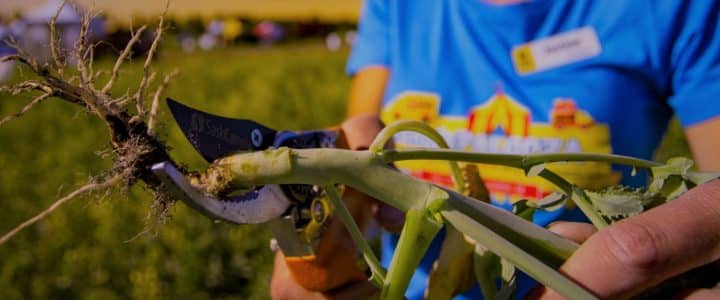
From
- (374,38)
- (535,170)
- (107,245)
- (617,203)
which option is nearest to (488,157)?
(535,170)

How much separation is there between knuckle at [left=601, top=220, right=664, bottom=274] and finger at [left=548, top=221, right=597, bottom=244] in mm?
116

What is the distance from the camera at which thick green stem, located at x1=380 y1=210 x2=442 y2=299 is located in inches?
→ 28.9

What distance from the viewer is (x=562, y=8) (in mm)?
1218

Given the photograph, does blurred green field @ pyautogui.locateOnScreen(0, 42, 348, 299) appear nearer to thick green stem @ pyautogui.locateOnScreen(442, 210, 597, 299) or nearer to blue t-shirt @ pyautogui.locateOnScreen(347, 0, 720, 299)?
blue t-shirt @ pyautogui.locateOnScreen(347, 0, 720, 299)

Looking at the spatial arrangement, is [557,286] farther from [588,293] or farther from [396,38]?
[396,38]

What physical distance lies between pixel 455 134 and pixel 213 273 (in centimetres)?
168

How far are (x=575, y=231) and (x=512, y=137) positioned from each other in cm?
35

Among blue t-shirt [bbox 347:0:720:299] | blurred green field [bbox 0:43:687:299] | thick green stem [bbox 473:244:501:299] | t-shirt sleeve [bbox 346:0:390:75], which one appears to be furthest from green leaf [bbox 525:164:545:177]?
blurred green field [bbox 0:43:687:299]

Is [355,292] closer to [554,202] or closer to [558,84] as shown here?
[554,202]

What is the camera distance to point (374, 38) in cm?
145

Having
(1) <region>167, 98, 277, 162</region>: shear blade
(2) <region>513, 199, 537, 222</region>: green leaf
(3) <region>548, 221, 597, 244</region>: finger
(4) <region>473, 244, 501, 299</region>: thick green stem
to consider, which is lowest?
(4) <region>473, 244, 501, 299</region>: thick green stem

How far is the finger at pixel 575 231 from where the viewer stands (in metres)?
0.84

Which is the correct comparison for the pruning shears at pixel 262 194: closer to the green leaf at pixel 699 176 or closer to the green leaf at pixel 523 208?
the green leaf at pixel 523 208

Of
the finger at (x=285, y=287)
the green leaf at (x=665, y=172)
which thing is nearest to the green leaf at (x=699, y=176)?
the green leaf at (x=665, y=172)
